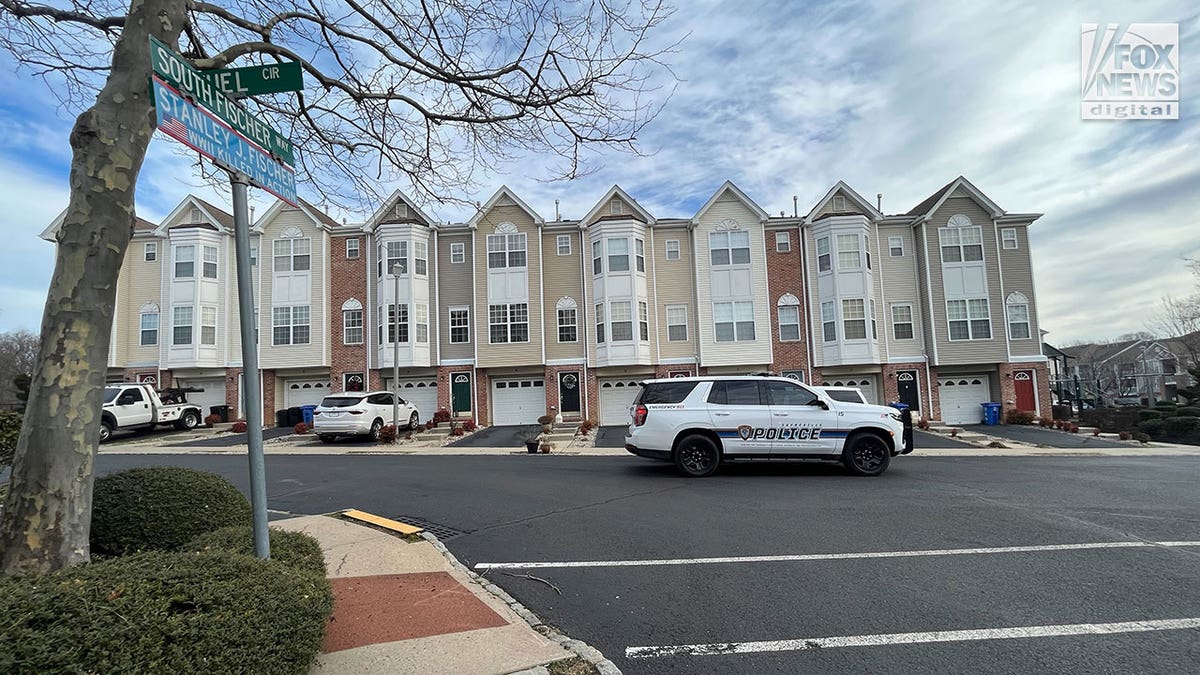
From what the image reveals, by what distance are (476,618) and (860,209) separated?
24.8 meters

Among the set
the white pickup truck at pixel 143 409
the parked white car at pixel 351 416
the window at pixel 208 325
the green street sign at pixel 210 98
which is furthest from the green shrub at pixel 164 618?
the window at pixel 208 325

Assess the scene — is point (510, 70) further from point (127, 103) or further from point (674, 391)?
point (674, 391)

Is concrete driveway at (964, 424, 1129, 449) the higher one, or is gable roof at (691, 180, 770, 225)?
gable roof at (691, 180, 770, 225)

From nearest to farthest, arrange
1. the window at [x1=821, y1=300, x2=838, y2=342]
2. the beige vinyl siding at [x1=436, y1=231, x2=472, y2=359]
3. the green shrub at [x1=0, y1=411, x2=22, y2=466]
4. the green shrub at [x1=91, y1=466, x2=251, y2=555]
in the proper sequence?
the green shrub at [x1=91, y1=466, x2=251, y2=555] → the green shrub at [x1=0, y1=411, x2=22, y2=466] → the window at [x1=821, y1=300, x2=838, y2=342] → the beige vinyl siding at [x1=436, y1=231, x2=472, y2=359]

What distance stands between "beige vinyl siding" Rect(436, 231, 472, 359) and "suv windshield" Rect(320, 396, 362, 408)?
513 centimetres

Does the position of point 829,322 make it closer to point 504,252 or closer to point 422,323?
point 504,252

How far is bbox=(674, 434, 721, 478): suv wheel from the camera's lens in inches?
430

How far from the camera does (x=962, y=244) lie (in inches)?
946

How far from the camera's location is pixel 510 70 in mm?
6691

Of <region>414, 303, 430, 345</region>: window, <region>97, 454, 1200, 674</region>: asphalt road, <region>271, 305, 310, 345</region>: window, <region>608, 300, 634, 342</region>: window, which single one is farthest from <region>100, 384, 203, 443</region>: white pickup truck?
<region>608, 300, 634, 342</region>: window

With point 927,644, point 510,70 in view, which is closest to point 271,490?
point 510,70

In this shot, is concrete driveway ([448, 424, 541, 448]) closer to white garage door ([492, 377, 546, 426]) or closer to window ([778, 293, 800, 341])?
white garage door ([492, 377, 546, 426])

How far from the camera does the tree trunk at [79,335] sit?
3.50 metres

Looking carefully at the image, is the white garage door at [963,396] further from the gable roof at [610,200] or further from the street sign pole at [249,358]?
the street sign pole at [249,358]
